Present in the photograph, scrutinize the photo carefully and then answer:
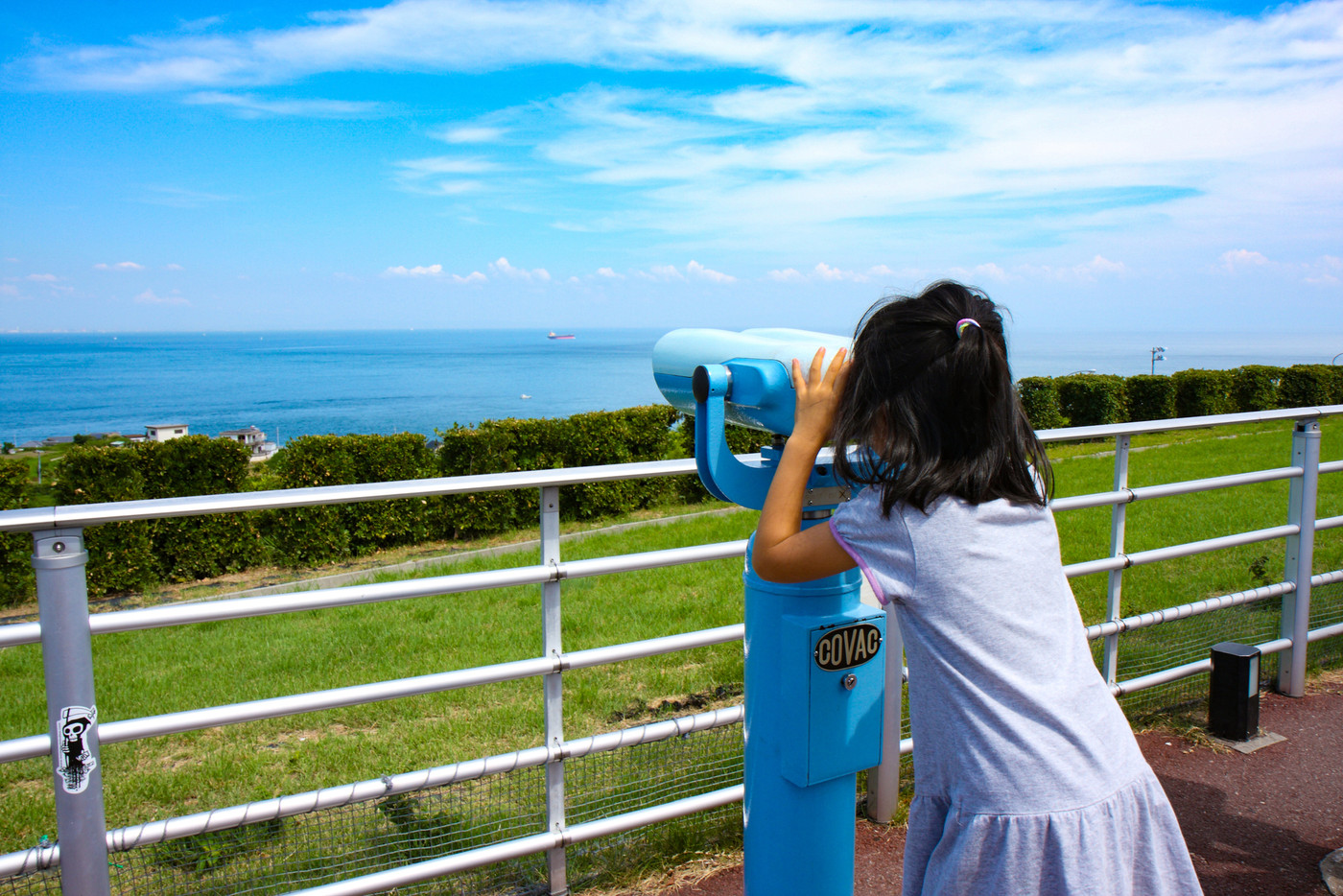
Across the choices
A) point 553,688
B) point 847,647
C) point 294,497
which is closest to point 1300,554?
point 847,647

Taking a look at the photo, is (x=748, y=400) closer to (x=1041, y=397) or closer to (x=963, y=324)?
(x=963, y=324)

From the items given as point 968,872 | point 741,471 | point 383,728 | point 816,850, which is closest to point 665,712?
point 383,728

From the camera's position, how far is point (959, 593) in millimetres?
1208

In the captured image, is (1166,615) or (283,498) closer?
(283,498)

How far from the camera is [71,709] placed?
5.35 feet

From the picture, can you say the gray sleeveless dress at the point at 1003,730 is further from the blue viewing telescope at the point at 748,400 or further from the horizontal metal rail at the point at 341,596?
the horizontal metal rail at the point at 341,596

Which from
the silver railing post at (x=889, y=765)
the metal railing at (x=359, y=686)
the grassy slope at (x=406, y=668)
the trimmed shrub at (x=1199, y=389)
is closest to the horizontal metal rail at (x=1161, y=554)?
the metal railing at (x=359, y=686)

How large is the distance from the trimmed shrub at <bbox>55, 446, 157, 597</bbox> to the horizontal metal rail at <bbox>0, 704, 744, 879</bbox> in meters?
6.08

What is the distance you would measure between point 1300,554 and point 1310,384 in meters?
17.4

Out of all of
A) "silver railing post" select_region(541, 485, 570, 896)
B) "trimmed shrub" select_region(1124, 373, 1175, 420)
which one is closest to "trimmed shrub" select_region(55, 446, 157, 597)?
"silver railing post" select_region(541, 485, 570, 896)

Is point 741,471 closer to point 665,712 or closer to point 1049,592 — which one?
point 1049,592

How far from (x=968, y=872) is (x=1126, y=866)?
0.22 m

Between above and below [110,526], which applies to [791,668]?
above

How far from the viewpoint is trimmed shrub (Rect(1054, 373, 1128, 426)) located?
53.7 ft
